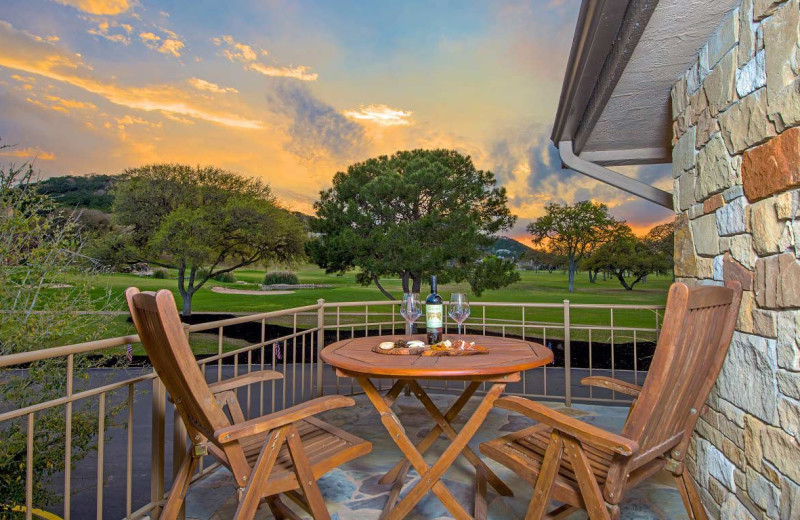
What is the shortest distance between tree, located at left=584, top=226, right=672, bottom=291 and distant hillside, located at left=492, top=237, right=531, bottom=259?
282cm

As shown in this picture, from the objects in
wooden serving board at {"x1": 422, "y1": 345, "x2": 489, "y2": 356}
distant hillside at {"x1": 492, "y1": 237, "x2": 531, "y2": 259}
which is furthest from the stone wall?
distant hillside at {"x1": 492, "y1": 237, "x2": 531, "y2": 259}

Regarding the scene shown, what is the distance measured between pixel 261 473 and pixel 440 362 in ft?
2.49

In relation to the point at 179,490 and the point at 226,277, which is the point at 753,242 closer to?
the point at 179,490

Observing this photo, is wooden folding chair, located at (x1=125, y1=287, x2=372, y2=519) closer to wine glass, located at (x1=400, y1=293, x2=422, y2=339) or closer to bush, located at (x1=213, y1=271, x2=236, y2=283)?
wine glass, located at (x1=400, y1=293, x2=422, y2=339)

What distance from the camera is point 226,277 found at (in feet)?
54.0

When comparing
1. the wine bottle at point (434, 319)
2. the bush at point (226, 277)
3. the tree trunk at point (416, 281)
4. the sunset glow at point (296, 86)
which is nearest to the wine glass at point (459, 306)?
the wine bottle at point (434, 319)

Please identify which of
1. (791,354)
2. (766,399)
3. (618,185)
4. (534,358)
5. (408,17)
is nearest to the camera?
(791,354)

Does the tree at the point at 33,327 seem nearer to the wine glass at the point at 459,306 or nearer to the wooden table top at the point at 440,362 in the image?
the wooden table top at the point at 440,362

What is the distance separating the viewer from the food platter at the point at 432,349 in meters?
1.96

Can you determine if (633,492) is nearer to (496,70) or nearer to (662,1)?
(662,1)

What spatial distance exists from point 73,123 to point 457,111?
1099 centimetres

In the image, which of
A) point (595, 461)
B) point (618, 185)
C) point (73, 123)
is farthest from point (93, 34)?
point (595, 461)

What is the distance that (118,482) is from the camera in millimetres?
3729

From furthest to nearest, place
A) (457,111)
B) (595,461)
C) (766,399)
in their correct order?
1. (457,111)
2. (595,461)
3. (766,399)
